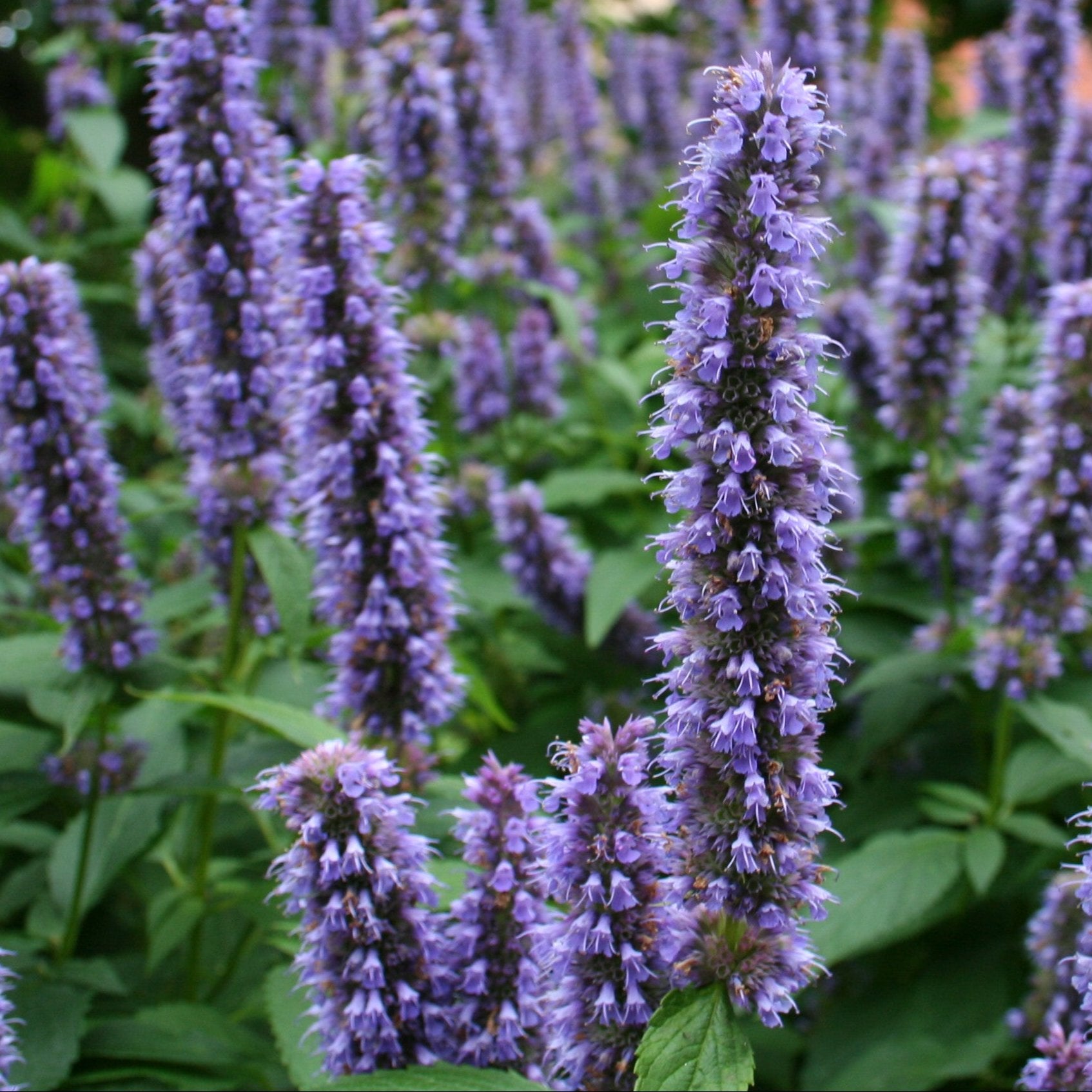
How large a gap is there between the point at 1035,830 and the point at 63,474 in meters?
4.01

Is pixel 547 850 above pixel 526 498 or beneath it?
above

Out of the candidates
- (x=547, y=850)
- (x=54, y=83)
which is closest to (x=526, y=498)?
(x=547, y=850)

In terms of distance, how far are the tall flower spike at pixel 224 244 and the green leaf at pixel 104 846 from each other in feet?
3.73

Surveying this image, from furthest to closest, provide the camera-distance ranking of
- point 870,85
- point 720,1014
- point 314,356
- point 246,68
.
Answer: point 870,85, point 246,68, point 314,356, point 720,1014

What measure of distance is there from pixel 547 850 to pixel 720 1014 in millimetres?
482

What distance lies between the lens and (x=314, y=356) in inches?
152

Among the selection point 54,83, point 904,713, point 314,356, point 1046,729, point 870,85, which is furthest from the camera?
point 870,85

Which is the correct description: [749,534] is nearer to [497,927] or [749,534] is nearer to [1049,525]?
[497,927]

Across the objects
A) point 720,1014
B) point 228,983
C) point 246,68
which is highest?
point 246,68

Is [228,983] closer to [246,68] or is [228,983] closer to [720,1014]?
[720,1014]

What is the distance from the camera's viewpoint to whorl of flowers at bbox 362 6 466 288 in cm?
655

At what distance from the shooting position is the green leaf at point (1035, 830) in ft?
15.5

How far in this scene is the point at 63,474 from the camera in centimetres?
434

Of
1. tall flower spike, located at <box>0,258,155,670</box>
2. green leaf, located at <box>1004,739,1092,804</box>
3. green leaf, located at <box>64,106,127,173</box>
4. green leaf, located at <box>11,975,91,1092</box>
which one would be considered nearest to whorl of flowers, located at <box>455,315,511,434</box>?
tall flower spike, located at <box>0,258,155,670</box>
